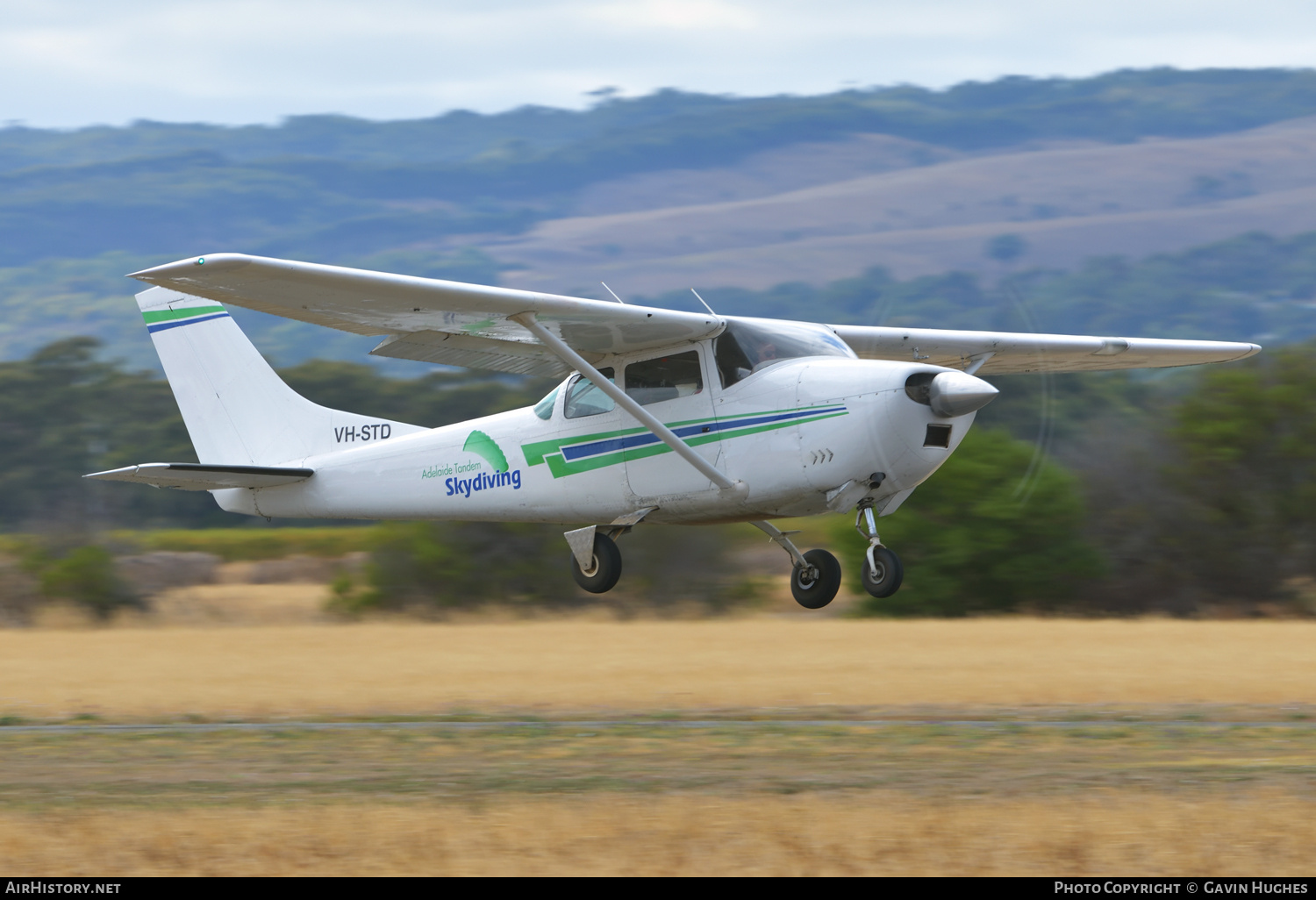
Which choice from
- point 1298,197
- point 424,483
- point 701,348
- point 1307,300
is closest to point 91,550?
point 424,483

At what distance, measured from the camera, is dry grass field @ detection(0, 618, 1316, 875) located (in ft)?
31.1

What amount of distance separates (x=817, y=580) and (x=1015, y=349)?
3.77m

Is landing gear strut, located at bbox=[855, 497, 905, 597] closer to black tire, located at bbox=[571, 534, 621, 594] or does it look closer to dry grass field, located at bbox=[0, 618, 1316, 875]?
dry grass field, located at bbox=[0, 618, 1316, 875]

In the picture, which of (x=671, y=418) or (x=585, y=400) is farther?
(x=585, y=400)

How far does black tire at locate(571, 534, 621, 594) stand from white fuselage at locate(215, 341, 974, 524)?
0.22m

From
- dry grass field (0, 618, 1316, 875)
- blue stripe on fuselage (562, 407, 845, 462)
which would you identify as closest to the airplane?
blue stripe on fuselage (562, 407, 845, 462)

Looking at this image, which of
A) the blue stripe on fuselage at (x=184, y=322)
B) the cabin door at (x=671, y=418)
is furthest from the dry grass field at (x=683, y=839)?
the blue stripe on fuselage at (x=184, y=322)

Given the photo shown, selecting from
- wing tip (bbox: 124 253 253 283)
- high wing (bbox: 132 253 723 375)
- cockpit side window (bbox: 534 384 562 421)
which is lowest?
cockpit side window (bbox: 534 384 562 421)

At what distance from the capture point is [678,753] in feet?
Answer: 52.6

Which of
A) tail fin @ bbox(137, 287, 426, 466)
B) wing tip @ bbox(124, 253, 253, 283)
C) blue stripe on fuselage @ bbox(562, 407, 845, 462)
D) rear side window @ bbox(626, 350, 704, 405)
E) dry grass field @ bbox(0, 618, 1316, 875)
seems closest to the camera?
dry grass field @ bbox(0, 618, 1316, 875)

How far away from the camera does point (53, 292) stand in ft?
623

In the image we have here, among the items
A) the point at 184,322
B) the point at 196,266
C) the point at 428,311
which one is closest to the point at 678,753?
the point at 428,311

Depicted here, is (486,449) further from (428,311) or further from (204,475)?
(204,475)

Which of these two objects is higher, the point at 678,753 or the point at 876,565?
the point at 876,565
